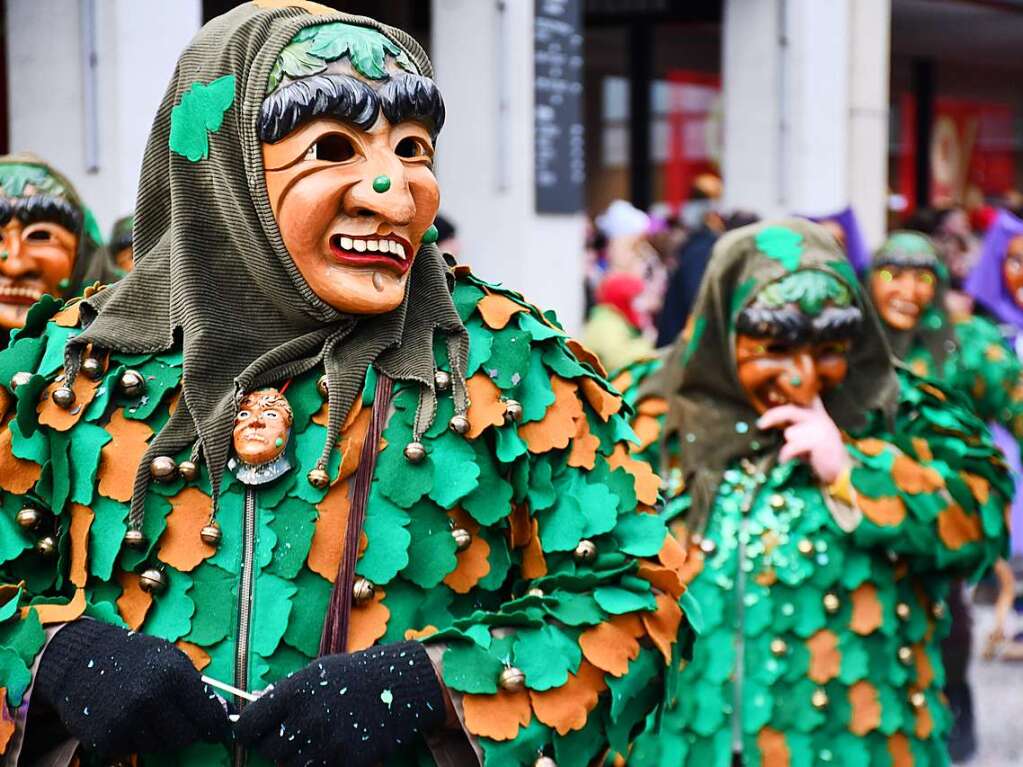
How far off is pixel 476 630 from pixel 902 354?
4782mm

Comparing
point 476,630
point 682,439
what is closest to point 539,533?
point 476,630

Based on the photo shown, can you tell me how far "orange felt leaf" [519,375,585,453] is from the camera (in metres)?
2.51

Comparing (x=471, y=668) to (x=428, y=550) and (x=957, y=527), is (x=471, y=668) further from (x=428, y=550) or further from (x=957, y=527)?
(x=957, y=527)

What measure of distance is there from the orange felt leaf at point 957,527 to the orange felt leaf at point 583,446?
1.89 meters

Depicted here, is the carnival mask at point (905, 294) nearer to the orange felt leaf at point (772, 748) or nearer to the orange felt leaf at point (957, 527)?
the orange felt leaf at point (957, 527)

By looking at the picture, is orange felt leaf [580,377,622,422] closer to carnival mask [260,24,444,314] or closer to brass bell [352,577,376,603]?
carnival mask [260,24,444,314]

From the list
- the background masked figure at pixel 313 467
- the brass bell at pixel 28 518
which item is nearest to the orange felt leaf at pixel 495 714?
the background masked figure at pixel 313 467

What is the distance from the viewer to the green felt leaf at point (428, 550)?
245 cm

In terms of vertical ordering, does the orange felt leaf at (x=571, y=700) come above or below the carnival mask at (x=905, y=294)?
below

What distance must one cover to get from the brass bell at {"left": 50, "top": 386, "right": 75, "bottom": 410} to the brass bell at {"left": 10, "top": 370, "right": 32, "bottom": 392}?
45mm

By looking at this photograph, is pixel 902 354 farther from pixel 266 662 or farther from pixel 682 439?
pixel 266 662

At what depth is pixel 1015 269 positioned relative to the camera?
8.38 m

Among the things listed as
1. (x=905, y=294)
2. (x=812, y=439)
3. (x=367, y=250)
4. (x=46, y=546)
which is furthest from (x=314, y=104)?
(x=905, y=294)

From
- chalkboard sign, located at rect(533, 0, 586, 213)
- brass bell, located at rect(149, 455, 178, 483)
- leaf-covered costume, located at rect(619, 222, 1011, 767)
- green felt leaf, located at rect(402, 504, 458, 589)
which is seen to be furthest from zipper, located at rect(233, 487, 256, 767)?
chalkboard sign, located at rect(533, 0, 586, 213)
